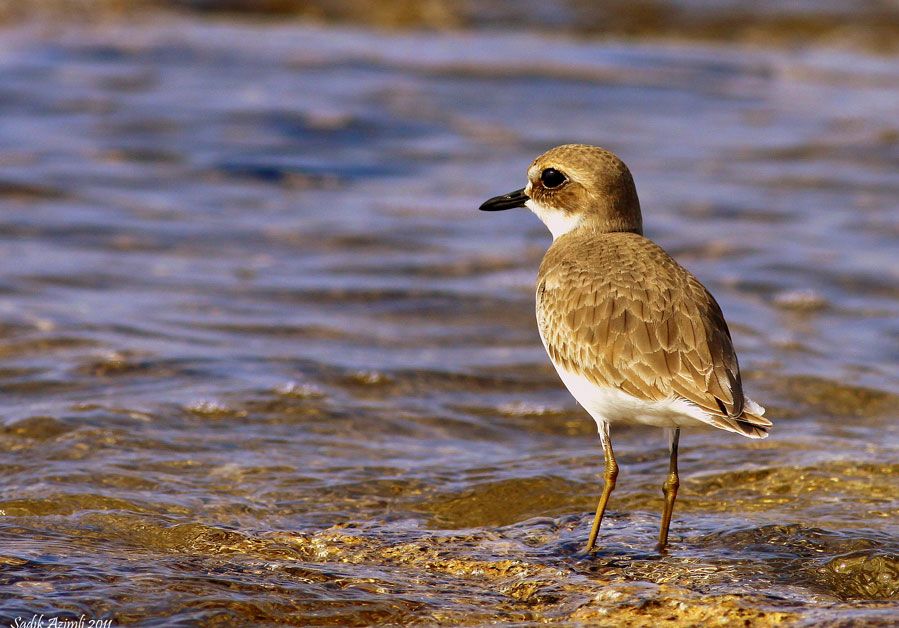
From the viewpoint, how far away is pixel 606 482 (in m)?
5.71

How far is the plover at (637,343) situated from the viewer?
5234 mm

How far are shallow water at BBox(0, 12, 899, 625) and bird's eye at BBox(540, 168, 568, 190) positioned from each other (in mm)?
1403

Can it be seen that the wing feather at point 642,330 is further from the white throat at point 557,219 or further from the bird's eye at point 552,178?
the bird's eye at point 552,178

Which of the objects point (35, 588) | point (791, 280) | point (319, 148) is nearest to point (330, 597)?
point (35, 588)

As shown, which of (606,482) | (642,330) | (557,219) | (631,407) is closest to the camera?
(631,407)

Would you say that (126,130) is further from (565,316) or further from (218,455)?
(565,316)

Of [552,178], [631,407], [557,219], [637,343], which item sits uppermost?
[552,178]

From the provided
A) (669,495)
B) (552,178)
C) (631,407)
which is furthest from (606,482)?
(552,178)

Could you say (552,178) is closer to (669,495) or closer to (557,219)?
(557,219)

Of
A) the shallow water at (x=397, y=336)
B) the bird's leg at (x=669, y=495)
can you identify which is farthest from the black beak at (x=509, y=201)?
the bird's leg at (x=669, y=495)

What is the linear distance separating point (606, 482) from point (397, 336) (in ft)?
10.3

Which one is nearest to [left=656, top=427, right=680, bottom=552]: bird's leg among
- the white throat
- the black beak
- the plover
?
the plover

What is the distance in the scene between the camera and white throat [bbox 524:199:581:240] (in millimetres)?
6461

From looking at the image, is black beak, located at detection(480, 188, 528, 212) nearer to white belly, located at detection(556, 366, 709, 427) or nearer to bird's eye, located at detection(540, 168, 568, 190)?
bird's eye, located at detection(540, 168, 568, 190)
